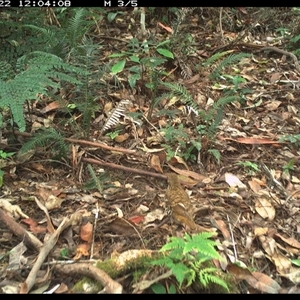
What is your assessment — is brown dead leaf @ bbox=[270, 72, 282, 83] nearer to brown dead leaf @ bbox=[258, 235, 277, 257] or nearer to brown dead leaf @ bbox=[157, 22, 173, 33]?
brown dead leaf @ bbox=[157, 22, 173, 33]

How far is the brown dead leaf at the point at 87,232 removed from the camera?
2691mm

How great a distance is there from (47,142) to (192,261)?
1.71 meters

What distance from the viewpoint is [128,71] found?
4.54 metres

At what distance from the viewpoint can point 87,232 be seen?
274 centimetres

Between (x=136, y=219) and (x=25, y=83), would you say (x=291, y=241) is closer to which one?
(x=136, y=219)

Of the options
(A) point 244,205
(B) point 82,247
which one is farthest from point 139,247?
(A) point 244,205

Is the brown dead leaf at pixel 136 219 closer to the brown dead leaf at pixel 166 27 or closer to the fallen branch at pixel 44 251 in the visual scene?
the fallen branch at pixel 44 251

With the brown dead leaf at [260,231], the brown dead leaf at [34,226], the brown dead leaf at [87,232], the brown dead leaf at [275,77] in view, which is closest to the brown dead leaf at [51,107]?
the brown dead leaf at [34,226]

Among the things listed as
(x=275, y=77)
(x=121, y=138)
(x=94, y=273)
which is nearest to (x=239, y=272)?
(x=94, y=273)

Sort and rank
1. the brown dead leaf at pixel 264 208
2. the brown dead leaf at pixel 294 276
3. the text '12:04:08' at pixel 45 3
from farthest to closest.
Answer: the text '12:04:08' at pixel 45 3, the brown dead leaf at pixel 264 208, the brown dead leaf at pixel 294 276

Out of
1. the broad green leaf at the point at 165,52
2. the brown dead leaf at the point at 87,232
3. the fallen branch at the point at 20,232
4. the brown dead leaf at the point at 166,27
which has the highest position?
the brown dead leaf at the point at 166,27

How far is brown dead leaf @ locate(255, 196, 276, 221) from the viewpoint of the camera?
297 centimetres

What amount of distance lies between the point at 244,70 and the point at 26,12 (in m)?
2.46

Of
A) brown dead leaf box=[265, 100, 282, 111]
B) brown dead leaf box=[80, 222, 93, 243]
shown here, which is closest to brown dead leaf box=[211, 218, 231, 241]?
brown dead leaf box=[80, 222, 93, 243]
